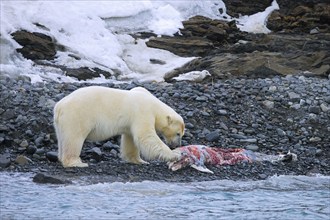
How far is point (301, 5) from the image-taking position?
85.7ft

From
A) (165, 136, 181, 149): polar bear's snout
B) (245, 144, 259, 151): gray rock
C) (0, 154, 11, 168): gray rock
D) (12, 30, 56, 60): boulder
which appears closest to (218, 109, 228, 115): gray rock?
(245, 144, 259, 151): gray rock

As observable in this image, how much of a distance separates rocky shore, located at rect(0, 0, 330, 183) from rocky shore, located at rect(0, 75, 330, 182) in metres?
0.02

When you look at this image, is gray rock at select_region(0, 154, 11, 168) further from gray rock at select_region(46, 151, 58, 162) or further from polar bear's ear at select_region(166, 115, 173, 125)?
polar bear's ear at select_region(166, 115, 173, 125)

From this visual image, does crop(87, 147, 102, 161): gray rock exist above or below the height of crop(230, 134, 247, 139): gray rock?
below

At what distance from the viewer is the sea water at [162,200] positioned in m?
7.14

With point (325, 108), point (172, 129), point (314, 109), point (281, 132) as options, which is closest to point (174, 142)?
point (172, 129)

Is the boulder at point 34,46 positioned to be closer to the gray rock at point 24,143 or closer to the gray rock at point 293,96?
the gray rock at point 293,96

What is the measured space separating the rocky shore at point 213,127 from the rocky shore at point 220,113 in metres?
0.02

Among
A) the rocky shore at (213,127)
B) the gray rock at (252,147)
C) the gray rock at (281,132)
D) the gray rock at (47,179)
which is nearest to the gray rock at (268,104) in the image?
the rocky shore at (213,127)

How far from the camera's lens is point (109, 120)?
9.27 meters

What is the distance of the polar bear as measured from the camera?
355 inches

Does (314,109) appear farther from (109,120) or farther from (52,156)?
(52,156)

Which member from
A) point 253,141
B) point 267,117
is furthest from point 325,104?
point 253,141

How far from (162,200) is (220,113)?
186 inches
